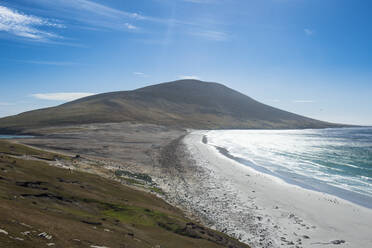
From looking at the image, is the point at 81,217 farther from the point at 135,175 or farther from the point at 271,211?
the point at 135,175

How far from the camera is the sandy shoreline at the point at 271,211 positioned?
19172mm

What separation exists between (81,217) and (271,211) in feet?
57.0

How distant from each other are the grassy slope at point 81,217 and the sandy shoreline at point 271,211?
3.43 meters

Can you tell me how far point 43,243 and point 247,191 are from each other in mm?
25645

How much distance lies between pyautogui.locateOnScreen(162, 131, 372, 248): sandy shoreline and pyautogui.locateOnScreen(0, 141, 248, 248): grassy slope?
343cm

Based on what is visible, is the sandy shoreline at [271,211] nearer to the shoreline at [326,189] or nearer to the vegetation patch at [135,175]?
the shoreline at [326,189]

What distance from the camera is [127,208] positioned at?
61.1 ft

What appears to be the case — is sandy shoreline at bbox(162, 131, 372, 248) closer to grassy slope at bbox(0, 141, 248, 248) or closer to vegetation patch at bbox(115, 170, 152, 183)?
vegetation patch at bbox(115, 170, 152, 183)

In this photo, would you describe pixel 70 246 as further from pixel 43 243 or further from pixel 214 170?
pixel 214 170

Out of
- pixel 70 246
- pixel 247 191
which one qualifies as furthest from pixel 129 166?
pixel 70 246

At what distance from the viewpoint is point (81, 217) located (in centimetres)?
1452

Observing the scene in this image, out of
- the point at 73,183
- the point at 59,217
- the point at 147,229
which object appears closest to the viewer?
the point at 59,217

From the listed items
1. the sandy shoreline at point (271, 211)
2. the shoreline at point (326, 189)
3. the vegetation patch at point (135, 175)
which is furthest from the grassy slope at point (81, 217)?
the shoreline at point (326, 189)

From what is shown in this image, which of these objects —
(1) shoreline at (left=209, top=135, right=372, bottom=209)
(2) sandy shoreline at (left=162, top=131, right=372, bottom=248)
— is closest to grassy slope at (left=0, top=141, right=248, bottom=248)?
(2) sandy shoreline at (left=162, top=131, right=372, bottom=248)
